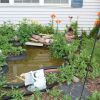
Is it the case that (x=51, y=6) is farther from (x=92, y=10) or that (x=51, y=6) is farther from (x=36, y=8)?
(x=92, y=10)

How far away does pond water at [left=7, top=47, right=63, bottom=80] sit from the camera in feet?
21.0

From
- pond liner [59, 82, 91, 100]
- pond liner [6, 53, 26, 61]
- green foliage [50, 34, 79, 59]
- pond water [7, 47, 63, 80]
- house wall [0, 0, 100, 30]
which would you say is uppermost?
house wall [0, 0, 100, 30]

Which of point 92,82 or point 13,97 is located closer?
point 13,97

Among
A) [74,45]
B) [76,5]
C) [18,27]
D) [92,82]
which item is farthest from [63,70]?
[76,5]

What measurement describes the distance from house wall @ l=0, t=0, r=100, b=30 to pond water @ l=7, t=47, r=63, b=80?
157 centimetres

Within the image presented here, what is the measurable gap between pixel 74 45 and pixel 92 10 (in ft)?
6.86

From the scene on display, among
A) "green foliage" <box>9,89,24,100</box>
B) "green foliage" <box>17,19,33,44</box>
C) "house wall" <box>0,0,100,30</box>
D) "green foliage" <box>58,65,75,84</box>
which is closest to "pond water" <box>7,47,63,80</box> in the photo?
"green foliage" <box>17,19,33,44</box>

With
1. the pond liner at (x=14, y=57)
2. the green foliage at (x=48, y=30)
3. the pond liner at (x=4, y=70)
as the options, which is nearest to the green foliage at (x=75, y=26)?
the green foliage at (x=48, y=30)

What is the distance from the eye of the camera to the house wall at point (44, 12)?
9109 mm

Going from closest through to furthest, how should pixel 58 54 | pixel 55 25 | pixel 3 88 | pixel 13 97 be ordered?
pixel 13 97, pixel 3 88, pixel 58 54, pixel 55 25

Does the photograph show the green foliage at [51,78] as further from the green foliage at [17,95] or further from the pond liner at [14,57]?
the pond liner at [14,57]

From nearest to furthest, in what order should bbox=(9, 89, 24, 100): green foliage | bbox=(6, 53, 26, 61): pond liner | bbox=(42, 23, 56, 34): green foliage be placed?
bbox=(9, 89, 24, 100): green foliage → bbox=(6, 53, 26, 61): pond liner → bbox=(42, 23, 56, 34): green foliage

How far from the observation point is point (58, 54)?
7.12 metres

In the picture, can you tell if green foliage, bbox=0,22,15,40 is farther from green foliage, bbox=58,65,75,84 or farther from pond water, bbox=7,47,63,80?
green foliage, bbox=58,65,75,84
